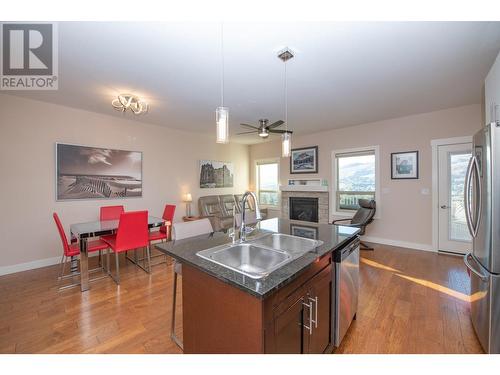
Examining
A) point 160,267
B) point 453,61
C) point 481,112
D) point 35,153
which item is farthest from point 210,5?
point 481,112

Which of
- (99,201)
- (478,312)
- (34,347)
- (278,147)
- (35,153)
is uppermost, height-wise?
(278,147)

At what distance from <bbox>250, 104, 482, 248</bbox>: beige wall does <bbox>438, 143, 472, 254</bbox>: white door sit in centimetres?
17

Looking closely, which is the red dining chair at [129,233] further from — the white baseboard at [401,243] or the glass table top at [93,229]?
the white baseboard at [401,243]

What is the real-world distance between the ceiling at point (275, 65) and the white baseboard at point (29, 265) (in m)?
2.48

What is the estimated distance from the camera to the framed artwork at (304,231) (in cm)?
187

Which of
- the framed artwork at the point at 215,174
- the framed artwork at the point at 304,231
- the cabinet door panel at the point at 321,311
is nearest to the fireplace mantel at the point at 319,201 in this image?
the framed artwork at the point at 215,174

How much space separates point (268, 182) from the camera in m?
6.71

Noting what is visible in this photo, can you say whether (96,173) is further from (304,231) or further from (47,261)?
(304,231)

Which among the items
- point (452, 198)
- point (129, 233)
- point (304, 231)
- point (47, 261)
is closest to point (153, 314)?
point (129, 233)

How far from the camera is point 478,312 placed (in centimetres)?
179

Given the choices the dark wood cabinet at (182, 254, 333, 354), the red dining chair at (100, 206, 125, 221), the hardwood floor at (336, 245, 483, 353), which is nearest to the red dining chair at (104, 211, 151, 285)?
the red dining chair at (100, 206, 125, 221)

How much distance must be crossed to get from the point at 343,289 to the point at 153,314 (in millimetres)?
1824

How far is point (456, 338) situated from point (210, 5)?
10.3 ft

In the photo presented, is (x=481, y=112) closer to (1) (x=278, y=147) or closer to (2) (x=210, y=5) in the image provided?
(1) (x=278, y=147)
